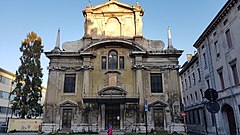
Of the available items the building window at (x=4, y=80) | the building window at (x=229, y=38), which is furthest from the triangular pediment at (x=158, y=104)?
the building window at (x=4, y=80)

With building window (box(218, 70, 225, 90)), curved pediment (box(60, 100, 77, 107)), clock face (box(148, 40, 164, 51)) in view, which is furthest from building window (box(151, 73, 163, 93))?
curved pediment (box(60, 100, 77, 107))

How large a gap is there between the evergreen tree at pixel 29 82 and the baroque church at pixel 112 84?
5.75 meters

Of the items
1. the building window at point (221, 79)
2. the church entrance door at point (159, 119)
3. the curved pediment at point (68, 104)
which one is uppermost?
the building window at point (221, 79)

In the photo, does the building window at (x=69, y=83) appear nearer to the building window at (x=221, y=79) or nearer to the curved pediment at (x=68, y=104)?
the curved pediment at (x=68, y=104)

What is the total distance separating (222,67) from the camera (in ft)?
64.9

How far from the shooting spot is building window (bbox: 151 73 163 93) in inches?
888

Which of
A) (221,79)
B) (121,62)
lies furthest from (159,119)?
(121,62)

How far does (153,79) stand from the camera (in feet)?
75.6

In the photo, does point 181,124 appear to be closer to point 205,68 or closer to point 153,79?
point 153,79

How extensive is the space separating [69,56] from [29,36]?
1021cm

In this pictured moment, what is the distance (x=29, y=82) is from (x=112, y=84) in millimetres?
12874

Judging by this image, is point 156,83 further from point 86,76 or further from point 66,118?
point 66,118

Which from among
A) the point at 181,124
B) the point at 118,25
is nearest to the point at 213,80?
the point at 181,124

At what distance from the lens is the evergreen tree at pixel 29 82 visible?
26266 millimetres
